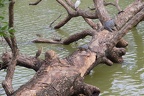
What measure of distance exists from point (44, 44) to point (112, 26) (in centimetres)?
240

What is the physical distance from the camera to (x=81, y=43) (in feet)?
26.0

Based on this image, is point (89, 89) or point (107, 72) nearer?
point (89, 89)

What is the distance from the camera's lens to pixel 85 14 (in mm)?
7797

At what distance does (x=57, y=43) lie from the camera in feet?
26.5

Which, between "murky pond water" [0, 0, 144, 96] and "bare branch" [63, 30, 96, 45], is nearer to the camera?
"murky pond water" [0, 0, 144, 96]

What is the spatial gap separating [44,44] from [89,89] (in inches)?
147

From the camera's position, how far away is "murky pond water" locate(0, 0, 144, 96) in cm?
526

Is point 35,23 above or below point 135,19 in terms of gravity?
below

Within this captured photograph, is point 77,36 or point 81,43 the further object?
point 81,43

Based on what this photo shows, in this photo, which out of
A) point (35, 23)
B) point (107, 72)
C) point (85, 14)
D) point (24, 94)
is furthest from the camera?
point (35, 23)

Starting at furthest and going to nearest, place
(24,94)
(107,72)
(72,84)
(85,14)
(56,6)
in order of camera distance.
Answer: (56,6)
(85,14)
(107,72)
(72,84)
(24,94)

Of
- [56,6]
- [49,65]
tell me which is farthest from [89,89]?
[56,6]

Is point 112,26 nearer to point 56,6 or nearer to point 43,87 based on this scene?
point 43,87

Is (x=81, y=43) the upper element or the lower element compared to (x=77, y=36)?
lower
